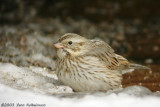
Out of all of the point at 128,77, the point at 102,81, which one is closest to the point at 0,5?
the point at 128,77

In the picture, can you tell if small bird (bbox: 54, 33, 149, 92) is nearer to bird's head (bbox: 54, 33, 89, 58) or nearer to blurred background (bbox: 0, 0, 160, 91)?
bird's head (bbox: 54, 33, 89, 58)

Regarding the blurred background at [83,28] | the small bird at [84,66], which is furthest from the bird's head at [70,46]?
the blurred background at [83,28]

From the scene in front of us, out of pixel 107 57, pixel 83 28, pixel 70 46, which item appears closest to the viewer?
pixel 70 46

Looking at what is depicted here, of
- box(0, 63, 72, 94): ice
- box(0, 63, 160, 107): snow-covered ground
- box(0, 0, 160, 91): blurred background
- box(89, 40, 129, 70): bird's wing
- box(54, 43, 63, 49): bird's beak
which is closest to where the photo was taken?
box(0, 63, 160, 107): snow-covered ground

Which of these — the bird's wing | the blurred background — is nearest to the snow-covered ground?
the bird's wing

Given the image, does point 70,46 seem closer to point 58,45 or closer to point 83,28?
point 58,45

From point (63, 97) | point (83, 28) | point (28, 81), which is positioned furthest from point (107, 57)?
point (83, 28)
